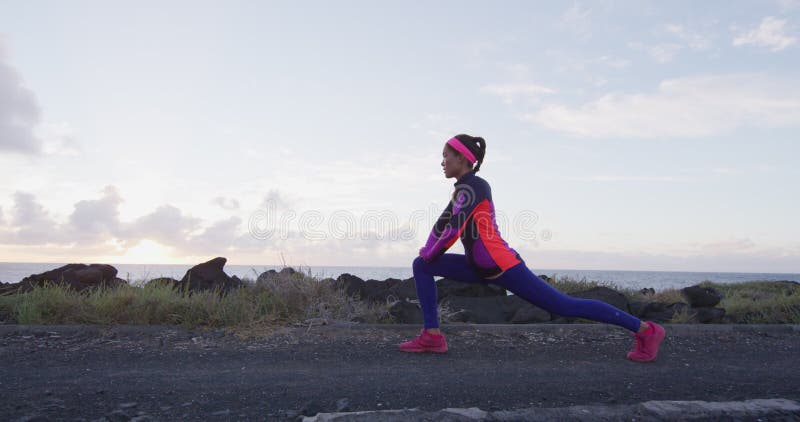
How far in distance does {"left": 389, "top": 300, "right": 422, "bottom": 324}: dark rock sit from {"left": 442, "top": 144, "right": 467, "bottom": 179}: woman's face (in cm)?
223

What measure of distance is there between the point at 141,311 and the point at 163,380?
2.15m

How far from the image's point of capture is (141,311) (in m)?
6.04

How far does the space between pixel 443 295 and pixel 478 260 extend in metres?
4.71

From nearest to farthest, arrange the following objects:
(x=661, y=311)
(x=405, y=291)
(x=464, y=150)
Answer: (x=464, y=150), (x=661, y=311), (x=405, y=291)

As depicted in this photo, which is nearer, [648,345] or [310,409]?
[310,409]

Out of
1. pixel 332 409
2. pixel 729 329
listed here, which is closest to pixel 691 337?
pixel 729 329

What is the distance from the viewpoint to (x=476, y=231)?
189 inches

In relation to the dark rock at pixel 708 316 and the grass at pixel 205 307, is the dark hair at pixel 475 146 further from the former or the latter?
the dark rock at pixel 708 316

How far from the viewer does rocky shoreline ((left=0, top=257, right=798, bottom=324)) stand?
7379 millimetres

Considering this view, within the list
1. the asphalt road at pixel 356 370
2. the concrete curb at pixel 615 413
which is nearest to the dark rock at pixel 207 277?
the asphalt road at pixel 356 370

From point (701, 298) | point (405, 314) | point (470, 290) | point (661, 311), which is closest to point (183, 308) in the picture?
point (405, 314)

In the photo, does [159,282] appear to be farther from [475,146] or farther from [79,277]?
[475,146]

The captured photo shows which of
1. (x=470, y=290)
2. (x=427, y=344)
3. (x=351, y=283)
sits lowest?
(x=427, y=344)

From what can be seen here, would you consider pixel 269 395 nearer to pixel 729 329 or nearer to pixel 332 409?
pixel 332 409
